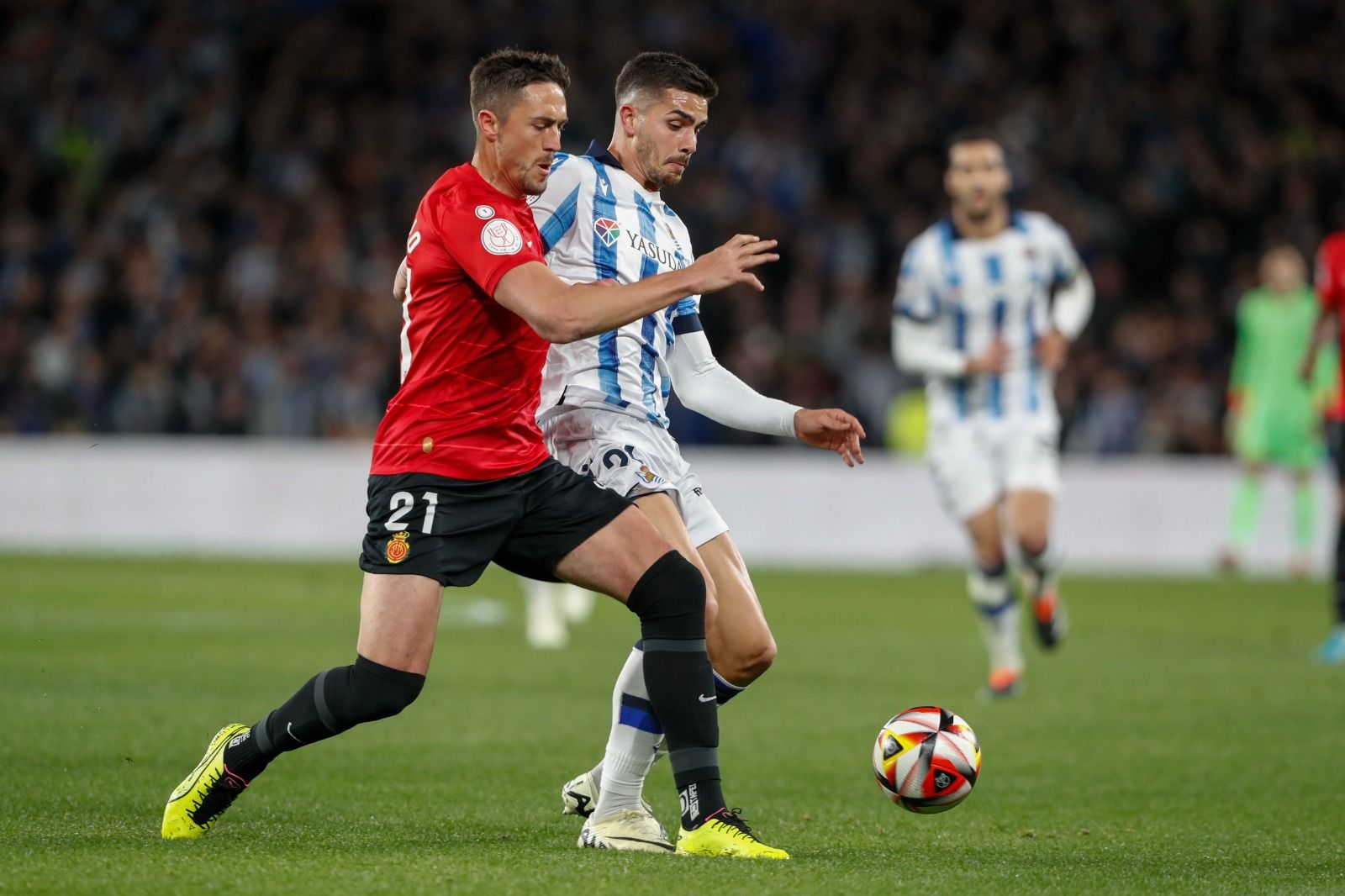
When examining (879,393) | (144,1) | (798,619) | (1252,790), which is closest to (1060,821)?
(1252,790)

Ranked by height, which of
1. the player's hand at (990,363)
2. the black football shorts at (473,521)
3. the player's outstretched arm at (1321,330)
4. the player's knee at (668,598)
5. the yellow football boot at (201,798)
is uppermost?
the player's outstretched arm at (1321,330)

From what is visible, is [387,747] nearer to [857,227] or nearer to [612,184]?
[612,184]

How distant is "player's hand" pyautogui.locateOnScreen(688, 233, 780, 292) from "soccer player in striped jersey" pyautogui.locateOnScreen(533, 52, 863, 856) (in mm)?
757

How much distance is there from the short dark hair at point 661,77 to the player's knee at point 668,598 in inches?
61.3

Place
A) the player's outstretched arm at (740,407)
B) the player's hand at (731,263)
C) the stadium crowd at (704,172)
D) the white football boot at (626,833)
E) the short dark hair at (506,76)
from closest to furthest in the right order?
the player's hand at (731,263), the short dark hair at (506,76), the white football boot at (626,833), the player's outstretched arm at (740,407), the stadium crowd at (704,172)

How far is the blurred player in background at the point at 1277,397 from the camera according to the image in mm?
17062

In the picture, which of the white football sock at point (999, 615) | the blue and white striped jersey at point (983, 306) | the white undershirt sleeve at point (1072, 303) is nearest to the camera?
the white football sock at point (999, 615)

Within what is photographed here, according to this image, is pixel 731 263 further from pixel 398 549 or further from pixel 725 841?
pixel 725 841

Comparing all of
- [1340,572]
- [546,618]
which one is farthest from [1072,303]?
[546,618]

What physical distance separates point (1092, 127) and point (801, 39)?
3945mm

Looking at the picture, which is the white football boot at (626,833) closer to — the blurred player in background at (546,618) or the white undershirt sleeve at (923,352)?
the white undershirt sleeve at (923,352)

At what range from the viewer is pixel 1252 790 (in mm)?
6645

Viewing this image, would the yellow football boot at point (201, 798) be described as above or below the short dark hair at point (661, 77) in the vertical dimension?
below

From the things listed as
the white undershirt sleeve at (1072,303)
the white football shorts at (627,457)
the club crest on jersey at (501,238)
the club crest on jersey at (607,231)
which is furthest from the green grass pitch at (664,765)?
the white undershirt sleeve at (1072,303)
